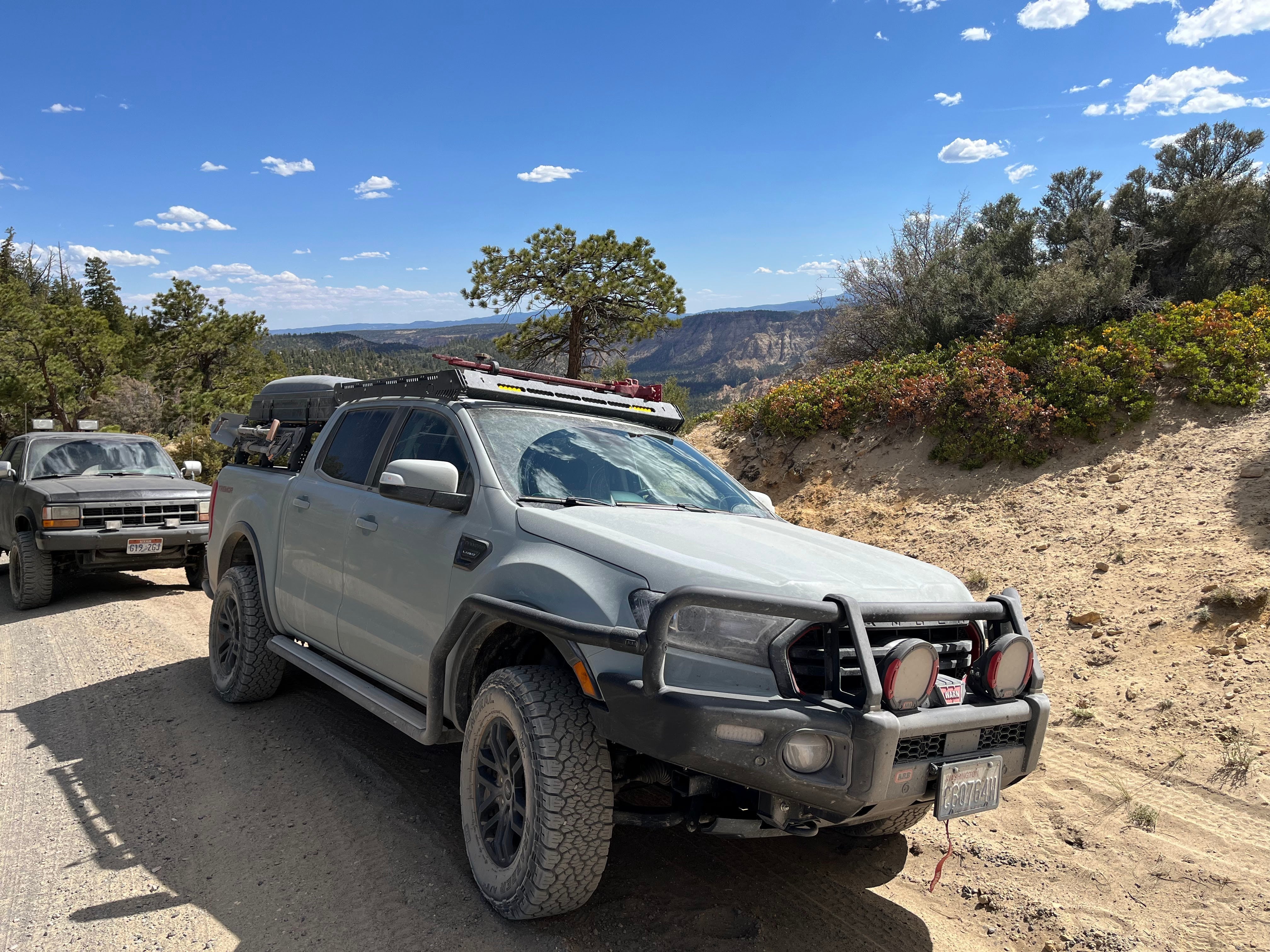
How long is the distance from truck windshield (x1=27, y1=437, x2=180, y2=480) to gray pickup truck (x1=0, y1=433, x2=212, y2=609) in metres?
0.01

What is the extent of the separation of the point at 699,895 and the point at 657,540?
A: 1505mm

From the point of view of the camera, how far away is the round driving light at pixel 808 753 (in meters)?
2.60

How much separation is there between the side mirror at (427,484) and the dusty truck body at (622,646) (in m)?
0.01

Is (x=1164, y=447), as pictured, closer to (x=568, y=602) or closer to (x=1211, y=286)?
(x=1211, y=286)

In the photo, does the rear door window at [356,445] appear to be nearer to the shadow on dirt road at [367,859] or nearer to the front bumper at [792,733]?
the shadow on dirt road at [367,859]

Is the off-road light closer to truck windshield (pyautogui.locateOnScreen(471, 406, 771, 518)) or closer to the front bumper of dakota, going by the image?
the front bumper of dakota

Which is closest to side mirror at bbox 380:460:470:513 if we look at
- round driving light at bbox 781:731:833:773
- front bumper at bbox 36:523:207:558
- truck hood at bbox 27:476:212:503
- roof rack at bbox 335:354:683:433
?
roof rack at bbox 335:354:683:433

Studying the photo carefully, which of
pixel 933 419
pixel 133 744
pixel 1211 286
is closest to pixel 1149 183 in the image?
pixel 1211 286

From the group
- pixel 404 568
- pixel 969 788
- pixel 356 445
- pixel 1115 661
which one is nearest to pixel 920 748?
pixel 969 788

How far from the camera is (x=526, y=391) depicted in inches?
169

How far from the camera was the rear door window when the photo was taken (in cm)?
464

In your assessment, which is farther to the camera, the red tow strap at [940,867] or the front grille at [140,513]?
the front grille at [140,513]

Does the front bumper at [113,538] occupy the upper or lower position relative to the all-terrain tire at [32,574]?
upper

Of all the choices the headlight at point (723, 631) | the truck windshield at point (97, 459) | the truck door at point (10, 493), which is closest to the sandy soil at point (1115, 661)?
the headlight at point (723, 631)
